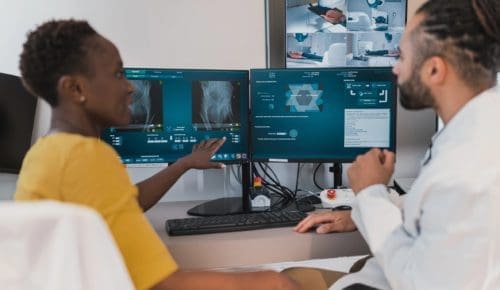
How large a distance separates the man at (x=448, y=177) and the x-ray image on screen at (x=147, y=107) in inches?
33.8

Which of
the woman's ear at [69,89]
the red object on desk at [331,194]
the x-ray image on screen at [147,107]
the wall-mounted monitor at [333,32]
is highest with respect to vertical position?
the wall-mounted monitor at [333,32]

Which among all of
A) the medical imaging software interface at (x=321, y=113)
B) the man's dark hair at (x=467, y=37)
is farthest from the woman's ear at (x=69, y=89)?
the medical imaging software interface at (x=321, y=113)

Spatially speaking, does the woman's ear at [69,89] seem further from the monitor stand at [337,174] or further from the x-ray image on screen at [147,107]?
the monitor stand at [337,174]

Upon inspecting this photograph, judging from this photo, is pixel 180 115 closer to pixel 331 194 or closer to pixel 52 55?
pixel 331 194

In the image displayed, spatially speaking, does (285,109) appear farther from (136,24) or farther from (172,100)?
(136,24)

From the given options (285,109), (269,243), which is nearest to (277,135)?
(285,109)

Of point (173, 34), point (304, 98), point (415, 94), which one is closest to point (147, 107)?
point (173, 34)

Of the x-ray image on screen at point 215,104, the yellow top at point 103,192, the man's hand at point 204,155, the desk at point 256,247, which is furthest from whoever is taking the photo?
the x-ray image on screen at point 215,104

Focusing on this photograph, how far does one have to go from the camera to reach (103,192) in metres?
0.86

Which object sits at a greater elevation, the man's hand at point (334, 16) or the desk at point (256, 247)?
the man's hand at point (334, 16)

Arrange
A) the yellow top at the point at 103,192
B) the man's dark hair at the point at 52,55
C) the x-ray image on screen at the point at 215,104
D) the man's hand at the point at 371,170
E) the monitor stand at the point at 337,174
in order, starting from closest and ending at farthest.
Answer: the yellow top at the point at 103,192
the man's dark hair at the point at 52,55
the man's hand at the point at 371,170
the x-ray image on screen at the point at 215,104
the monitor stand at the point at 337,174

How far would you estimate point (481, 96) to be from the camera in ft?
3.28

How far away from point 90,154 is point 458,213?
0.71m

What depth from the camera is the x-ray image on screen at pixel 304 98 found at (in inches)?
71.4
